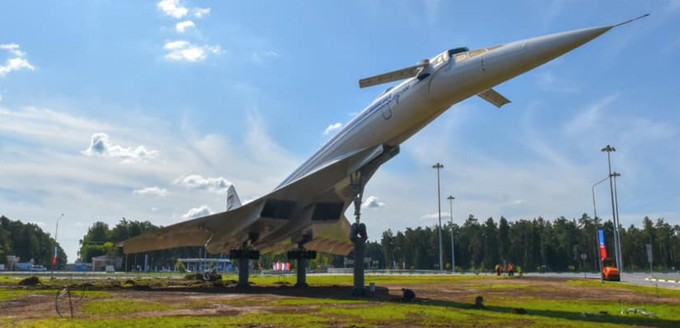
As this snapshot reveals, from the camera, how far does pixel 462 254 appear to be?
4429 inches

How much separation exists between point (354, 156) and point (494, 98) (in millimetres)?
5211

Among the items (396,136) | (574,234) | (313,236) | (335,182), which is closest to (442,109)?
(396,136)

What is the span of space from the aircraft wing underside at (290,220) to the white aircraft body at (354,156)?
0.04 m

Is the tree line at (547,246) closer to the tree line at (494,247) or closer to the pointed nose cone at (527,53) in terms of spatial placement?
the tree line at (494,247)

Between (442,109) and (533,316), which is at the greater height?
(442,109)

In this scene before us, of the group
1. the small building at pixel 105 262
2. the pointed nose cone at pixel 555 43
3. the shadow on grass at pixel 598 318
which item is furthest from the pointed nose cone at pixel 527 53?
the small building at pixel 105 262

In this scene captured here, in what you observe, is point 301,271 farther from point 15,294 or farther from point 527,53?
point 527,53

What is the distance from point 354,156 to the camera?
1911 centimetres

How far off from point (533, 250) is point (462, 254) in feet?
51.7

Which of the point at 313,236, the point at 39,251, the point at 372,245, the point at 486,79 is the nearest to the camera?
the point at 486,79

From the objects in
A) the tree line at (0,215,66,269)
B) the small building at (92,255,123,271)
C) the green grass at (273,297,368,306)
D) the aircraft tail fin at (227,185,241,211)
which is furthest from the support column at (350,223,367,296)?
the tree line at (0,215,66,269)

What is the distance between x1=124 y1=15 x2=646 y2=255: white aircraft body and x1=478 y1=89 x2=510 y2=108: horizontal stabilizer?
0.10ft

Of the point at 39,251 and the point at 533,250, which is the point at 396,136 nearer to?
the point at 533,250

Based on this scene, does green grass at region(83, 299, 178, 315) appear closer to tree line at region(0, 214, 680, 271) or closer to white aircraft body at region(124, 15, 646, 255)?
white aircraft body at region(124, 15, 646, 255)
